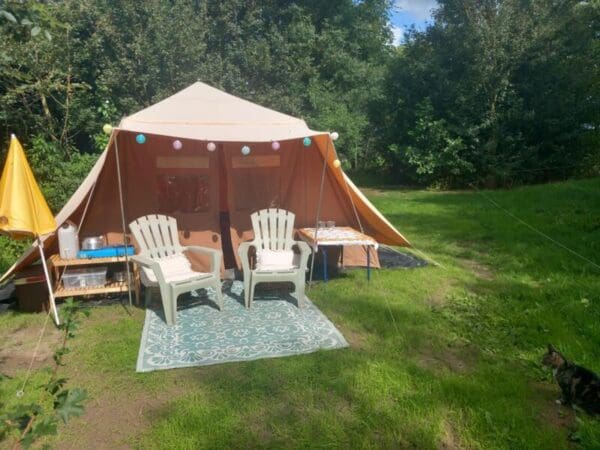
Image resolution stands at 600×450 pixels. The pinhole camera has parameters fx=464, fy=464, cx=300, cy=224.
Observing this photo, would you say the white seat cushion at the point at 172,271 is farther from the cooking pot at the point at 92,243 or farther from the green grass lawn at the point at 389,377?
the cooking pot at the point at 92,243

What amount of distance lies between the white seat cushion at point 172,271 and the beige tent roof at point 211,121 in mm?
1315

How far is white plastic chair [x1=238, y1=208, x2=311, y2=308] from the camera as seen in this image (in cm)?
462

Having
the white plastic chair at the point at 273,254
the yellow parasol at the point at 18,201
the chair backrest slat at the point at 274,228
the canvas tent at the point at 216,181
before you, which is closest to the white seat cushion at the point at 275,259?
the white plastic chair at the point at 273,254

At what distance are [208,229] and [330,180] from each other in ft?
5.33

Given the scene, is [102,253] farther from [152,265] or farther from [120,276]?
[152,265]

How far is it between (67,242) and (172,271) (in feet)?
3.55

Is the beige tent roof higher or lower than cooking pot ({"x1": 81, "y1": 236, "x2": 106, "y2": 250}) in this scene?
higher

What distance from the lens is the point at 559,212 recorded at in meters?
8.26

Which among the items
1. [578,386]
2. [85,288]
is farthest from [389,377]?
[85,288]

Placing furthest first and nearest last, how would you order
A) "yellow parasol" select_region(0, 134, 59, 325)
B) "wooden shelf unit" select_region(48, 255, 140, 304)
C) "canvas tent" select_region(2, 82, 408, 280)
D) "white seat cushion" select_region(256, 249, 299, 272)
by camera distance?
"white seat cushion" select_region(256, 249, 299, 272)
"canvas tent" select_region(2, 82, 408, 280)
"wooden shelf unit" select_region(48, 255, 140, 304)
"yellow parasol" select_region(0, 134, 59, 325)

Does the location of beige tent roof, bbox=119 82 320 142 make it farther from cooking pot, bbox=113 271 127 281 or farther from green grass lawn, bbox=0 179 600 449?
green grass lawn, bbox=0 179 600 449

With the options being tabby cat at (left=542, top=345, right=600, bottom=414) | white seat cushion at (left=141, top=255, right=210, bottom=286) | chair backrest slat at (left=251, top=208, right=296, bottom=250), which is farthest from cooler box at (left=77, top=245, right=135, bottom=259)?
tabby cat at (left=542, top=345, right=600, bottom=414)

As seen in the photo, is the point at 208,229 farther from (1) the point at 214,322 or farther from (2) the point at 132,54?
(2) the point at 132,54

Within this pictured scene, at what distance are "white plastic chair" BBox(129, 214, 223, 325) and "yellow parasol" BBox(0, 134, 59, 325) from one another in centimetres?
93
